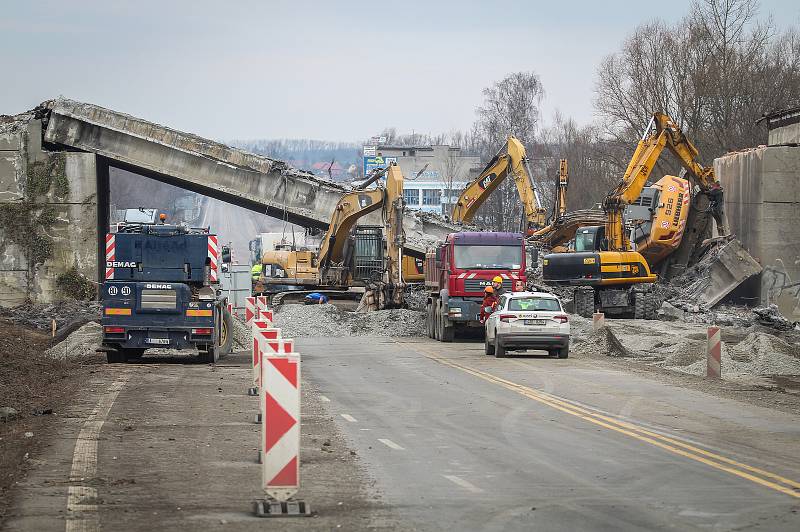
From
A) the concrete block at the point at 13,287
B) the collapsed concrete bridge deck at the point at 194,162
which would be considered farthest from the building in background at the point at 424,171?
the concrete block at the point at 13,287

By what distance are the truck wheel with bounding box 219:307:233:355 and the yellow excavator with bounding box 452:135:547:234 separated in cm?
2320

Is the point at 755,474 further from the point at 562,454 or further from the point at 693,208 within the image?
the point at 693,208

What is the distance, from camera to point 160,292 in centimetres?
2803

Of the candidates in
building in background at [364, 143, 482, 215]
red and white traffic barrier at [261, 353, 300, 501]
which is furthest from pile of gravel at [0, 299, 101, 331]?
building in background at [364, 143, 482, 215]

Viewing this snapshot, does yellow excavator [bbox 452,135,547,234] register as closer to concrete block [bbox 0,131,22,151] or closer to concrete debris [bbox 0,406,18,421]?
concrete block [bbox 0,131,22,151]

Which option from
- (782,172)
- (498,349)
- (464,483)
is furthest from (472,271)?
(464,483)

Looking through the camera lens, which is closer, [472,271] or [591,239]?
[472,271]

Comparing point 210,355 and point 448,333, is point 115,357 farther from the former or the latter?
point 448,333

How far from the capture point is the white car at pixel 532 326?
30094mm

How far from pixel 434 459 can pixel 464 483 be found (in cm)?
165

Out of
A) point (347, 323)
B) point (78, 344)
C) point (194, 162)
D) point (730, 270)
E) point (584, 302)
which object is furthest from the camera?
point (194, 162)

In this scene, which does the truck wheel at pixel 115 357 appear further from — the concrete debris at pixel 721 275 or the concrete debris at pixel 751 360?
the concrete debris at pixel 721 275

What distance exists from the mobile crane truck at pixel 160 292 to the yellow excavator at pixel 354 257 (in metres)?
16.5

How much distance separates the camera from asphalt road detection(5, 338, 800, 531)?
391 inches
